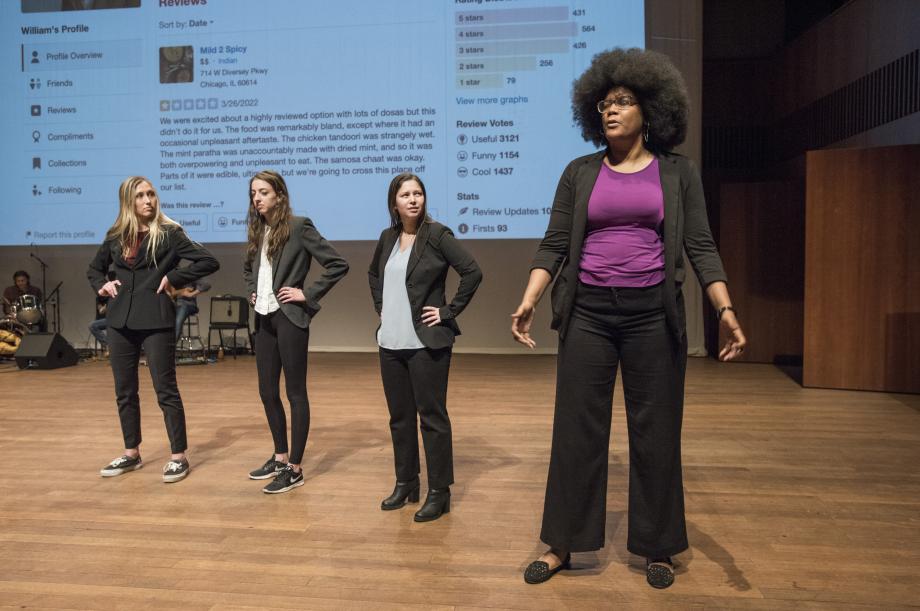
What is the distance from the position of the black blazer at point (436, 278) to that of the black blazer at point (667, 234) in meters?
0.64

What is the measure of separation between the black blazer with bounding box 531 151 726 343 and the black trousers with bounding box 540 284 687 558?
1.7 inches

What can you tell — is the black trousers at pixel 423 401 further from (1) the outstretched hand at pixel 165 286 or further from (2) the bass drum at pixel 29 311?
(2) the bass drum at pixel 29 311

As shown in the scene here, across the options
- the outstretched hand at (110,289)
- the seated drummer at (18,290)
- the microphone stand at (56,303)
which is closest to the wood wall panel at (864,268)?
the outstretched hand at (110,289)

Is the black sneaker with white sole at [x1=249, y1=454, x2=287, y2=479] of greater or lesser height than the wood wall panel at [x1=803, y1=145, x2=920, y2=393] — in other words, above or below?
below

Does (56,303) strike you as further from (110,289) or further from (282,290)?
(282,290)

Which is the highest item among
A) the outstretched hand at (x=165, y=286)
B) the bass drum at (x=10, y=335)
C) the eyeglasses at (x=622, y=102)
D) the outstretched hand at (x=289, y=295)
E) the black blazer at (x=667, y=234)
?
the eyeglasses at (x=622, y=102)

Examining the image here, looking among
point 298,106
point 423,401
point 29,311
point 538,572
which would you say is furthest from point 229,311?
point 538,572

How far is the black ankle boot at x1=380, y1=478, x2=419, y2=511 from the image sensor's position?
9.87 ft

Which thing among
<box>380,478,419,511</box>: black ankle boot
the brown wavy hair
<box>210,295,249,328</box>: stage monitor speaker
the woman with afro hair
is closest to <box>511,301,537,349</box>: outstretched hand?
the woman with afro hair

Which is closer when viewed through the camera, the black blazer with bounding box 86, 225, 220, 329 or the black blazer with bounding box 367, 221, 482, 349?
the black blazer with bounding box 367, 221, 482, 349

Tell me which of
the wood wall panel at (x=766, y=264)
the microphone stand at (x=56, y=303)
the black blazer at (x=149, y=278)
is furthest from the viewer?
the microphone stand at (x=56, y=303)

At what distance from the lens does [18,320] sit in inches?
305

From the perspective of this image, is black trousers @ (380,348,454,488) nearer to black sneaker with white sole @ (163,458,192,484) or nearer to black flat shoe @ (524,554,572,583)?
black flat shoe @ (524,554,572,583)

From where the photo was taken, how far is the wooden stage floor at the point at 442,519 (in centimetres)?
225
